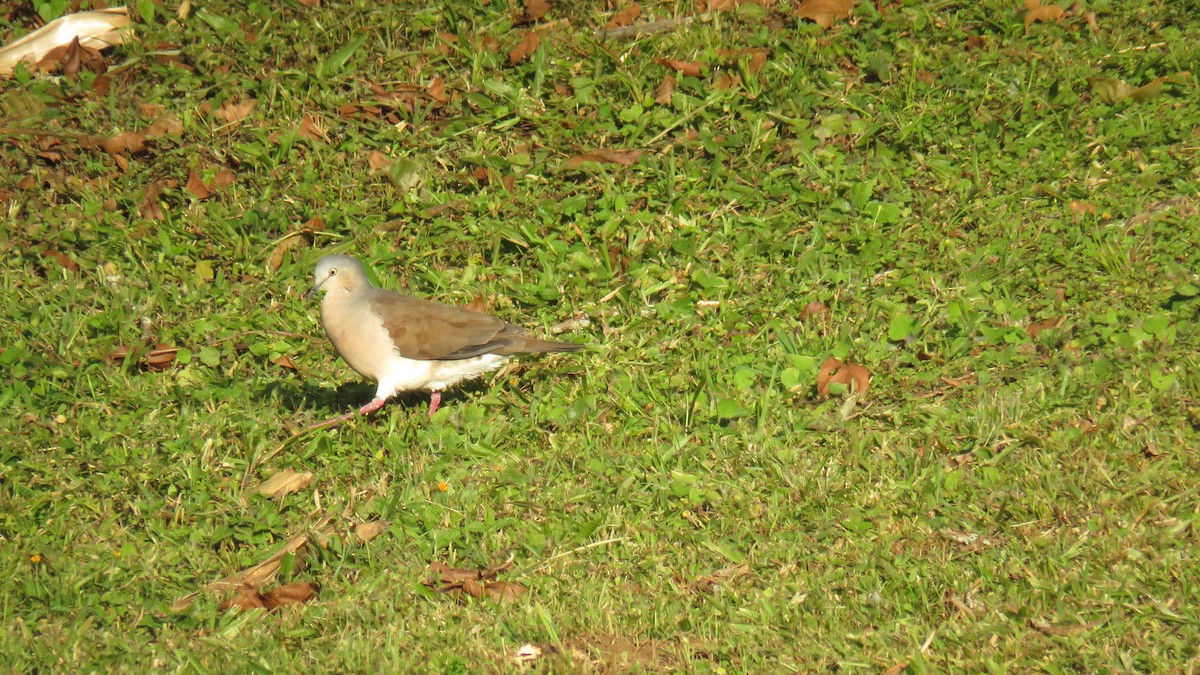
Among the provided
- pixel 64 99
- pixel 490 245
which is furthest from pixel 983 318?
pixel 64 99

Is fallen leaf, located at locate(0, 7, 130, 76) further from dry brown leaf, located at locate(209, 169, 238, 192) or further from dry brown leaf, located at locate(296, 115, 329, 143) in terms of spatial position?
dry brown leaf, located at locate(296, 115, 329, 143)

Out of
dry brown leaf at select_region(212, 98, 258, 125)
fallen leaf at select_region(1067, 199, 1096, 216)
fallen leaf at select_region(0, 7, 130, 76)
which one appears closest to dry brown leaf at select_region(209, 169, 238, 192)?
dry brown leaf at select_region(212, 98, 258, 125)

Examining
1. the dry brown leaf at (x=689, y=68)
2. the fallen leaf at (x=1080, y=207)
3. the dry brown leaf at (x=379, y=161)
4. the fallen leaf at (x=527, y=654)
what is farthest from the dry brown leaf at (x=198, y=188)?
the fallen leaf at (x=1080, y=207)

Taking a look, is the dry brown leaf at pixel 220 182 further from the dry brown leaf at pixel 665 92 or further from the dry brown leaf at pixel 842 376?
the dry brown leaf at pixel 842 376

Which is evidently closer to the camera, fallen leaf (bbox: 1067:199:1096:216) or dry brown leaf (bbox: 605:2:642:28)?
fallen leaf (bbox: 1067:199:1096:216)

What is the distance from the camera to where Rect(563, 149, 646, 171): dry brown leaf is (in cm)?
788

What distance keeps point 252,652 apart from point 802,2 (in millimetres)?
5622

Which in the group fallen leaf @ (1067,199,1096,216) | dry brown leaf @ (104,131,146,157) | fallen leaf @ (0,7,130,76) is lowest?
fallen leaf @ (1067,199,1096,216)

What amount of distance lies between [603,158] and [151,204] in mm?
2884

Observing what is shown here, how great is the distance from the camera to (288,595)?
5.42m

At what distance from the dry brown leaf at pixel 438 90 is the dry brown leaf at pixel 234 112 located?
1.17 m

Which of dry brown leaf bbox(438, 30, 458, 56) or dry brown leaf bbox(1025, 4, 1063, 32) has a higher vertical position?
dry brown leaf bbox(438, 30, 458, 56)

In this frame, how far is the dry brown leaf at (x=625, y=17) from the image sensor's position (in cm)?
860

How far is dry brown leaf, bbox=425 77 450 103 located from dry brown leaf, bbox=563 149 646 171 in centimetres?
104
